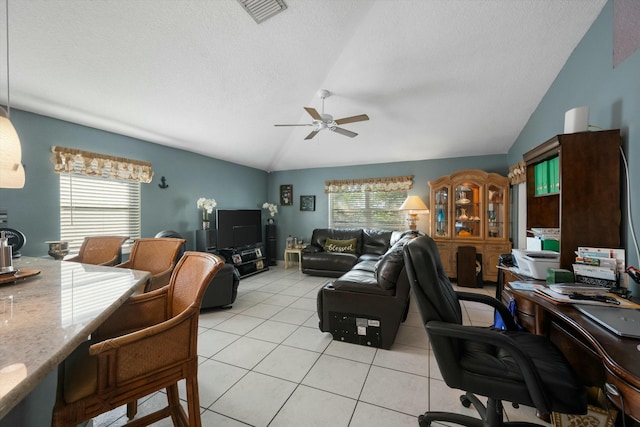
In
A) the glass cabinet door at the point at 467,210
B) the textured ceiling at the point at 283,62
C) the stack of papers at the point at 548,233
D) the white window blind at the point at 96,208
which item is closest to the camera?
the stack of papers at the point at 548,233

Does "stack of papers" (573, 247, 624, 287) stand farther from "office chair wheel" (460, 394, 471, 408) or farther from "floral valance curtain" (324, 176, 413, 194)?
"floral valance curtain" (324, 176, 413, 194)

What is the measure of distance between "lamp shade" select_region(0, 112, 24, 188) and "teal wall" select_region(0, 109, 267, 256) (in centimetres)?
201

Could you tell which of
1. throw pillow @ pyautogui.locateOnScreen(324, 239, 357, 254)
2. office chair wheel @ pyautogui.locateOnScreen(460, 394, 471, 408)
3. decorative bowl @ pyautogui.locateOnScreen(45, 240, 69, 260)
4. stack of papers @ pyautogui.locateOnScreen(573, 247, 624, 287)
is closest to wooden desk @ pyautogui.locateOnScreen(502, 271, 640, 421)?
stack of papers @ pyautogui.locateOnScreen(573, 247, 624, 287)

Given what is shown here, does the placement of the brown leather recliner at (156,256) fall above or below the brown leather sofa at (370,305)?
above

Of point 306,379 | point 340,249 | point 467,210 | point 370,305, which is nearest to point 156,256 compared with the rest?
point 306,379

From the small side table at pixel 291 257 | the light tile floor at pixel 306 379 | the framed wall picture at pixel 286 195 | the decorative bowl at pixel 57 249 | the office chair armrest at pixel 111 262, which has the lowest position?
the light tile floor at pixel 306 379

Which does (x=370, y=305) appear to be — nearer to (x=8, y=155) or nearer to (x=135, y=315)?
(x=135, y=315)

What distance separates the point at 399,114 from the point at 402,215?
2.21 metres

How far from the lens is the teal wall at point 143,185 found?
2688mm

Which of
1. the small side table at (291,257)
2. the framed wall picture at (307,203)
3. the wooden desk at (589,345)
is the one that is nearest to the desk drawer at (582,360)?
the wooden desk at (589,345)

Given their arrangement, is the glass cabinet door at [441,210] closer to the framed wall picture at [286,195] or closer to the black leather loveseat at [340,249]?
the black leather loveseat at [340,249]

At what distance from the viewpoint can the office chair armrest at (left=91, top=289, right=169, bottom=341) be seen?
1313mm

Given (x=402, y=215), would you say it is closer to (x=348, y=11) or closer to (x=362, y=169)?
(x=362, y=169)

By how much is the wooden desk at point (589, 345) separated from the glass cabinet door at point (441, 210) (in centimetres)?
268
